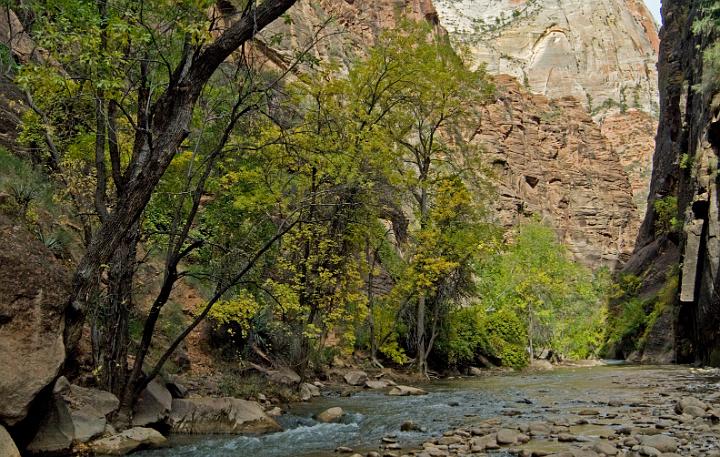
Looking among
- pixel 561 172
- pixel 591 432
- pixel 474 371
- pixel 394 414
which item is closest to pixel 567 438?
pixel 591 432

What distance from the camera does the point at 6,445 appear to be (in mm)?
5984

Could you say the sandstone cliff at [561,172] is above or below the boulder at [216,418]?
above

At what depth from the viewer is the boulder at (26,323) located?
247 inches

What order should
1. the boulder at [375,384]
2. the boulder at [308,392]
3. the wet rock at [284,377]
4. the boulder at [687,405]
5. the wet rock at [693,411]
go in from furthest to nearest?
the boulder at [375,384] → the wet rock at [284,377] → the boulder at [308,392] → the boulder at [687,405] → the wet rock at [693,411]

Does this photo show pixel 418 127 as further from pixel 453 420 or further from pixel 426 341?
pixel 453 420

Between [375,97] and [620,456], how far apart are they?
1433cm

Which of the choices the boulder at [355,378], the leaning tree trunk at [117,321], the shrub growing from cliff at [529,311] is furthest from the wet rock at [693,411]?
the shrub growing from cliff at [529,311]

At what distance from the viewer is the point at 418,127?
2267 cm

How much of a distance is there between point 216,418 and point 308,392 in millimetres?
4654

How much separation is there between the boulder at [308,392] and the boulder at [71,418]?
5.77m

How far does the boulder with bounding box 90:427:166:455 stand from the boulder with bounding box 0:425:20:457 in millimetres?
1464

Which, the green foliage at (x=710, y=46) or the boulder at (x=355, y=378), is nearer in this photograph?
the boulder at (x=355, y=378)

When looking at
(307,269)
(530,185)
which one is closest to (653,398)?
(307,269)

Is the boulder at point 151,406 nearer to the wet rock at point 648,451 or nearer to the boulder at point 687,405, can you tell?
the wet rock at point 648,451
